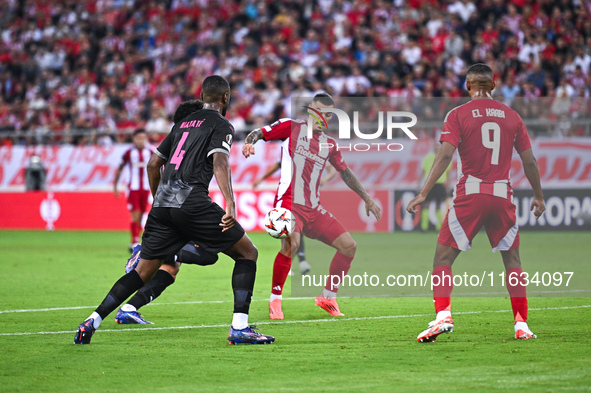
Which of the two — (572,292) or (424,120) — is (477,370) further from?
(424,120)

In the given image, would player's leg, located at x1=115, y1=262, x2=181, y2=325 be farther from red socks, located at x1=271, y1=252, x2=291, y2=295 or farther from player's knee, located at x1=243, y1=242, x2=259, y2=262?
player's knee, located at x1=243, y1=242, x2=259, y2=262

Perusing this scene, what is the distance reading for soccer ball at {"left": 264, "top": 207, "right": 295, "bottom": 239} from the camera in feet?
25.4

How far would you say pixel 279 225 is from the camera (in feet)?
25.5

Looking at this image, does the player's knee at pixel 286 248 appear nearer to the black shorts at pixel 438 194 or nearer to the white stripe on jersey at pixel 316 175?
the white stripe on jersey at pixel 316 175

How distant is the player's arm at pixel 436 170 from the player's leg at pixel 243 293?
1.38m

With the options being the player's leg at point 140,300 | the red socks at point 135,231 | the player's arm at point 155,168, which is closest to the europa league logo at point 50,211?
the red socks at point 135,231

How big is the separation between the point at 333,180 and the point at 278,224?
7306 mm

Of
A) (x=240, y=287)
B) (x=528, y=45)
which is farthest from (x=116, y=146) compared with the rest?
(x=240, y=287)

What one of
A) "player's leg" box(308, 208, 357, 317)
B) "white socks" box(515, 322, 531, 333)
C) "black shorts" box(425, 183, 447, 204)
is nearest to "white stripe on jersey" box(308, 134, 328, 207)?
"player's leg" box(308, 208, 357, 317)

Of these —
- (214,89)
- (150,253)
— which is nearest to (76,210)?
(150,253)

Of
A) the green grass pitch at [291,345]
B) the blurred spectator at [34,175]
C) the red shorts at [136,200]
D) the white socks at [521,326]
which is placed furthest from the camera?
the blurred spectator at [34,175]

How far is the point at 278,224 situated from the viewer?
25.5 ft

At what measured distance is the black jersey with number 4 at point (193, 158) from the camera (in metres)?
6.56

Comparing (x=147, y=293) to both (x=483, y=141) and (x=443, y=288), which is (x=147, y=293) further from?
(x=483, y=141)
